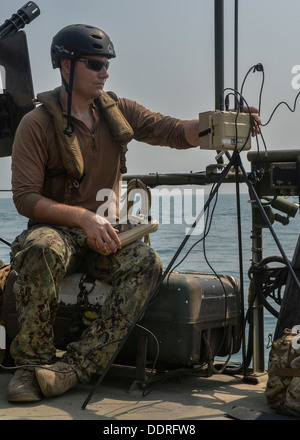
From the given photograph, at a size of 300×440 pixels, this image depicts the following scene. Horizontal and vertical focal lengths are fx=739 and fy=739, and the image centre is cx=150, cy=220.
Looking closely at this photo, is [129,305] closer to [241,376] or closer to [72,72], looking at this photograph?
[241,376]

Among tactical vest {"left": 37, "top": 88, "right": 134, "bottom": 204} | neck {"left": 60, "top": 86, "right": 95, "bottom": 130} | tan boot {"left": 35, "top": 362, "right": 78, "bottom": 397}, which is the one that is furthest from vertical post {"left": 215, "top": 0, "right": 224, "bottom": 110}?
tan boot {"left": 35, "top": 362, "right": 78, "bottom": 397}

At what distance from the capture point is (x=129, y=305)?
3625 millimetres

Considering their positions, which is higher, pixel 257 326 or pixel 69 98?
pixel 69 98

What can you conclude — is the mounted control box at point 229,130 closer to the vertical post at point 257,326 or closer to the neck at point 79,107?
the vertical post at point 257,326

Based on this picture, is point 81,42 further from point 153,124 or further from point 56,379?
point 56,379

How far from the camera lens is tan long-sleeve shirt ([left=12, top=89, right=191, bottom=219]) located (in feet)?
12.5

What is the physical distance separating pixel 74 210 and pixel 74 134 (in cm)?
45

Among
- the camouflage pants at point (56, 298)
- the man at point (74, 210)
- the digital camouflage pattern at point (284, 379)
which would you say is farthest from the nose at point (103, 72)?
the digital camouflage pattern at point (284, 379)

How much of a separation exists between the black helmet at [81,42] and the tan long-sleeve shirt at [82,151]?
326mm

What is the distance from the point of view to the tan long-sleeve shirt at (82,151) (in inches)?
151

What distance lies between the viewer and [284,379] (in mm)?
3184

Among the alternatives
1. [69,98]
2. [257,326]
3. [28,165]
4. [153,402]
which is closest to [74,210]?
[28,165]

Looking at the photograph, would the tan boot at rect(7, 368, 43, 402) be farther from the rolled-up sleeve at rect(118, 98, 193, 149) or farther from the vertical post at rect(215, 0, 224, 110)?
the vertical post at rect(215, 0, 224, 110)
